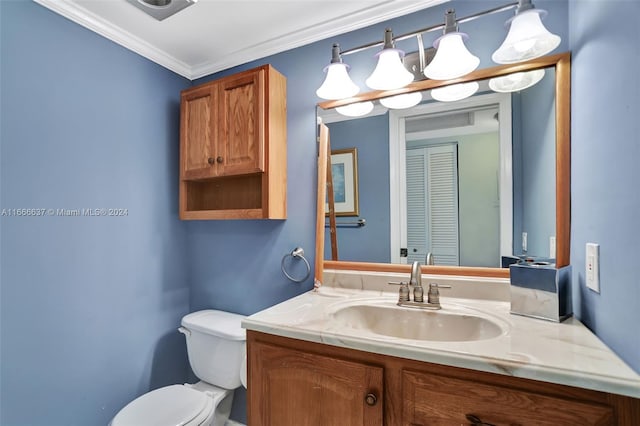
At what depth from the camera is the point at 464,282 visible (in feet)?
4.16

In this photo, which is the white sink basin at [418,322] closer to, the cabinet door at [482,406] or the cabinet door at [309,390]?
the cabinet door at [309,390]

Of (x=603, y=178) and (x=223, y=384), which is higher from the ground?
(x=603, y=178)

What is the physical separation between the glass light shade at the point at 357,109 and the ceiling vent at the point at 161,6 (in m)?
0.83

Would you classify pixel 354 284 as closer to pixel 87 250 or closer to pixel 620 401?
pixel 620 401

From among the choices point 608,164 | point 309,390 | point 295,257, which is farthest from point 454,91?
point 309,390

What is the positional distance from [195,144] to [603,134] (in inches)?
71.8

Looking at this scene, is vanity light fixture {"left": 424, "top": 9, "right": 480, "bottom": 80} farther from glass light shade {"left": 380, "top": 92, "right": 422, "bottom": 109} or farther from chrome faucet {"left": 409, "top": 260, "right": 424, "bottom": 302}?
chrome faucet {"left": 409, "top": 260, "right": 424, "bottom": 302}

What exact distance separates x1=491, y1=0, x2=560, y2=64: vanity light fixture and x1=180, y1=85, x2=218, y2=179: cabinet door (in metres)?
1.42

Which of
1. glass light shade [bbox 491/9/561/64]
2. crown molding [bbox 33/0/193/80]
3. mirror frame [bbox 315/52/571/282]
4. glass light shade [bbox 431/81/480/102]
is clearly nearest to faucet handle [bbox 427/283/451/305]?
mirror frame [bbox 315/52/571/282]

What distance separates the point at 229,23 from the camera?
62.4 inches

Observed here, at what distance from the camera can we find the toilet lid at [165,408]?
51.9 inches

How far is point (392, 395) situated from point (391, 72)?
1223 mm

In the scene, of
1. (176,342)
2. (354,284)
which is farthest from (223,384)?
(354,284)

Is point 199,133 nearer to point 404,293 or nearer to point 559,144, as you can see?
point 404,293
